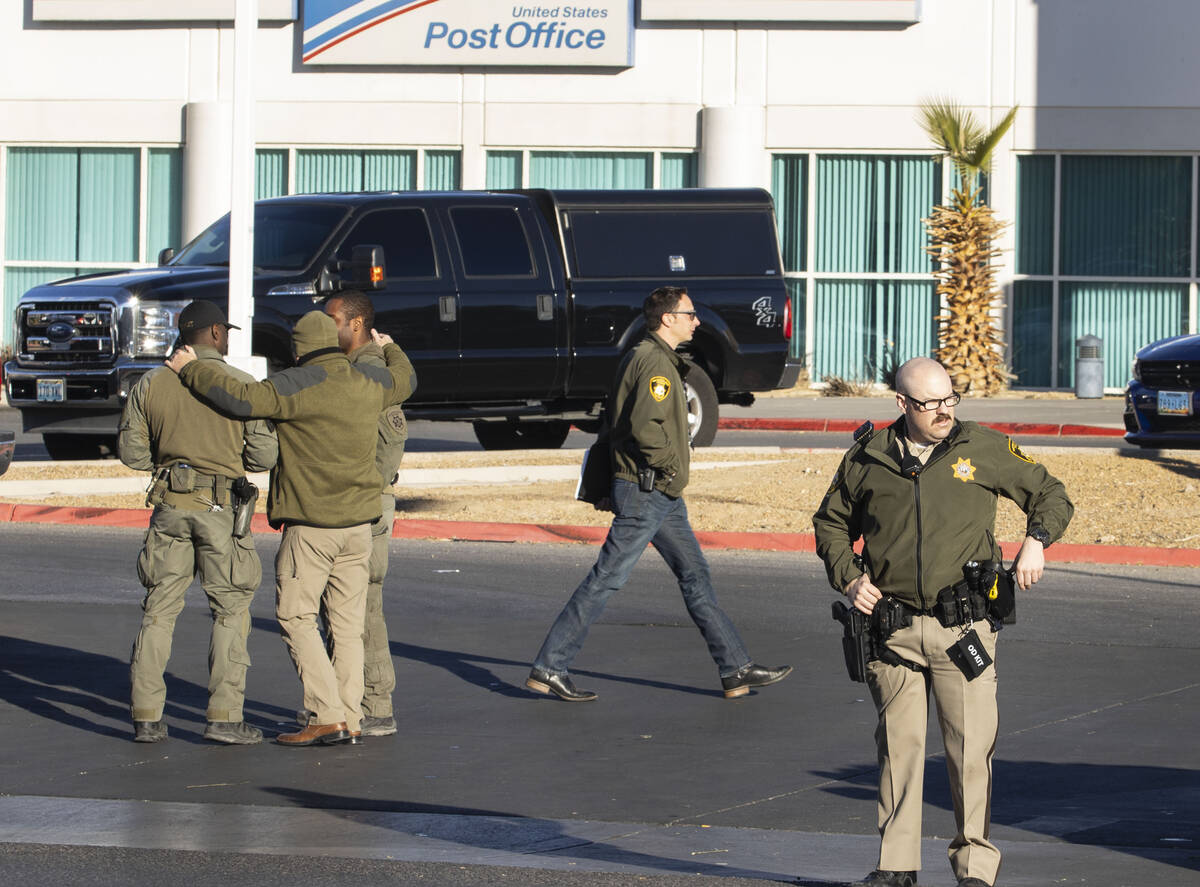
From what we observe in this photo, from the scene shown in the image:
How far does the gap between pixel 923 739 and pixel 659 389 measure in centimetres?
350

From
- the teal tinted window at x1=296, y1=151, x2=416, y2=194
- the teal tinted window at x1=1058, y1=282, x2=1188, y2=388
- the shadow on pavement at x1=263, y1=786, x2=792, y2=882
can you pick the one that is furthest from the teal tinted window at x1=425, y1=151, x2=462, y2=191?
the shadow on pavement at x1=263, y1=786, x2=792, y2=882

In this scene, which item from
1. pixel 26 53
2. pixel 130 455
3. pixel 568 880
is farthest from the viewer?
pixel 26 53

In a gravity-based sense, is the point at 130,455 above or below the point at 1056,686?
above

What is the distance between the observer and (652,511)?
9141mm

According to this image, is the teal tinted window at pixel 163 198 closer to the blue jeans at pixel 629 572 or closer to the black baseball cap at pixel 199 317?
the blue jeans at pixel 629 572

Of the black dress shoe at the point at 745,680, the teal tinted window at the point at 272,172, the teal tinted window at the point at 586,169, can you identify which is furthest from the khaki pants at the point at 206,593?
the teal tinted window at the point at 272,172

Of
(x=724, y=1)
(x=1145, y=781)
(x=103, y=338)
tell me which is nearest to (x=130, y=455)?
(x=1145, y=781)

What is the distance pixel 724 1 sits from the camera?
1157 inches

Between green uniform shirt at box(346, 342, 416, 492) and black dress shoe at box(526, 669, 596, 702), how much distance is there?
1.21m

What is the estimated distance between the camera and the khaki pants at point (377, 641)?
8492 millimetres

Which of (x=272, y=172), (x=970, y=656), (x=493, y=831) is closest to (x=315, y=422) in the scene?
(x=493, y=831)

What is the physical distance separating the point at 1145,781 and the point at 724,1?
2327 centimetres

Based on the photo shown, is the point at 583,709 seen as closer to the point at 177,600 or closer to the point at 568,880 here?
the point at 177,600

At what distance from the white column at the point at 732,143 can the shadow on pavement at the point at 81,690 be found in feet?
66.1
